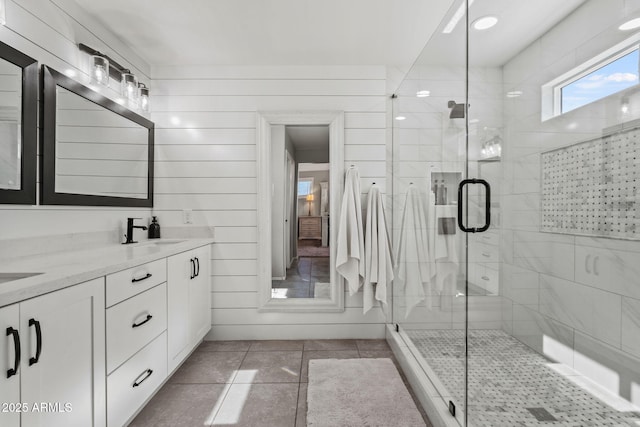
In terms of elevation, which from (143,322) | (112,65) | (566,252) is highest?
(112,65)

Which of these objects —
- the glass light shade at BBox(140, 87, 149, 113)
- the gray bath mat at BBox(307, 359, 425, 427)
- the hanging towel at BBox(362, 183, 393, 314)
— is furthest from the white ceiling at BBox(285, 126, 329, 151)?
the gray bath mat at BBox(307, 359, 425, 427)

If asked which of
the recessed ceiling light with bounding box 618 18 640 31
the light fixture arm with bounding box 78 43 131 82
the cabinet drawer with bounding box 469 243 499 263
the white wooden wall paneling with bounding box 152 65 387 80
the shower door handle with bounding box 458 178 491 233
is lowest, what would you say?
the cabinet drawer with bounding box 469 243 499 263

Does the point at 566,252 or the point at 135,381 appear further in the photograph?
the point at 135,381

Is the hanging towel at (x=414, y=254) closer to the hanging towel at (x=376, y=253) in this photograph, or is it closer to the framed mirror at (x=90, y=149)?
the hanging towel at (x=376, y=253)

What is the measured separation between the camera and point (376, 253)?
100.0 inches

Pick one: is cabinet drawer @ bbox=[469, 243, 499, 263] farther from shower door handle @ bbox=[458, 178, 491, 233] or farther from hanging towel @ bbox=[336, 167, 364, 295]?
hanging towel @ bbox=[336, 167, 364, 295]

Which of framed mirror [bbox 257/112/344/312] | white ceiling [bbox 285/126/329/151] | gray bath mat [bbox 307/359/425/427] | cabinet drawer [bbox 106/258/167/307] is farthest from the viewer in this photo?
white ceiling [bbox 285/126/329/151]

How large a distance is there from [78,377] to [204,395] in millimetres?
906

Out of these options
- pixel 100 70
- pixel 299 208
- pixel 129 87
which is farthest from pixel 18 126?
pixel 299 208

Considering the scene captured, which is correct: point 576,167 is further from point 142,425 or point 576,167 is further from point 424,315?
point 142,425

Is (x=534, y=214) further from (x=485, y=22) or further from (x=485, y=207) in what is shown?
(x=485, y=22)

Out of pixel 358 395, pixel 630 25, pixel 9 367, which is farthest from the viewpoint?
pixel 358 395

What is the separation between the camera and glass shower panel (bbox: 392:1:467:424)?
1.45 m

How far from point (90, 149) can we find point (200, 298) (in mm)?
1289
